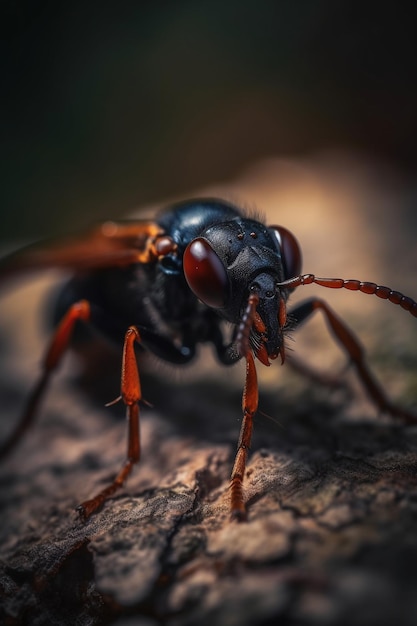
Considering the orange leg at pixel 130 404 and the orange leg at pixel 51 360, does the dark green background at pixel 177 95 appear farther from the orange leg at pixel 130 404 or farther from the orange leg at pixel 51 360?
the orange leg at pixel 130 404

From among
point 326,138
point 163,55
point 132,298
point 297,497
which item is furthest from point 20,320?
point 326,138

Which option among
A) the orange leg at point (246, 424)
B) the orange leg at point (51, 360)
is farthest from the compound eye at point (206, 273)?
the orange leg at point (51, 360)

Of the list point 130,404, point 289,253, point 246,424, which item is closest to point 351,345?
point 289,253

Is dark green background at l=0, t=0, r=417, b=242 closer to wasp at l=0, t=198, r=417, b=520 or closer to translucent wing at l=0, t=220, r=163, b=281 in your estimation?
translucent wing at l=0, t=220, r=163, b=281

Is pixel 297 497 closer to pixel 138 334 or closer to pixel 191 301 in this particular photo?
pixel 138 334

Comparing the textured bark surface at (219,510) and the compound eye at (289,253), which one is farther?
the compound eye at (289,253)

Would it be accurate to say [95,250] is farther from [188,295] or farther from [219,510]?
[219,510]

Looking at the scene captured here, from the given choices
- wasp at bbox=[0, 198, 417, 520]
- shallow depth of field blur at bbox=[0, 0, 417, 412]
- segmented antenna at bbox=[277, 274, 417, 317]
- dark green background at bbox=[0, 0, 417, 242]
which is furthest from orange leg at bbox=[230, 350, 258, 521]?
dark green background at bbox=[0, 0, 417, 242]
